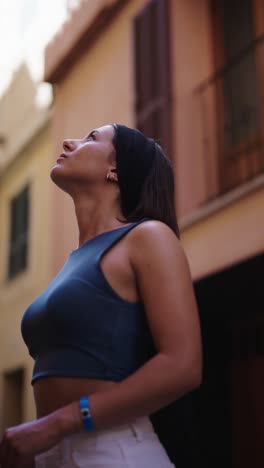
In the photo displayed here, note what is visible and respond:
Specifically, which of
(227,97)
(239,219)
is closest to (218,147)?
(227,97)

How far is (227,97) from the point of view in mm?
6875

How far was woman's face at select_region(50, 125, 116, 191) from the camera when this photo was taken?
1974mm

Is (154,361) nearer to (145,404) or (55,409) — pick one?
(145,404)

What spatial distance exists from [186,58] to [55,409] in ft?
19.1

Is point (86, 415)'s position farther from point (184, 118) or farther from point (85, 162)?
point (184, 118)

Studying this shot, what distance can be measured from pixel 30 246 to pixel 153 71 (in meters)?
3.90

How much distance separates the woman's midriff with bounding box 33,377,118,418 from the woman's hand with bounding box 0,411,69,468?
3.3 inches

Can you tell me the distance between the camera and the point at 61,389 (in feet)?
5.72

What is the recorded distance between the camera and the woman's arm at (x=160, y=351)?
1635 millimetres

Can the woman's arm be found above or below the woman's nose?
below

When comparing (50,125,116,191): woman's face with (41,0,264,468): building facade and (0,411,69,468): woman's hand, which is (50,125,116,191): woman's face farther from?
(41,0,264,468): building facade

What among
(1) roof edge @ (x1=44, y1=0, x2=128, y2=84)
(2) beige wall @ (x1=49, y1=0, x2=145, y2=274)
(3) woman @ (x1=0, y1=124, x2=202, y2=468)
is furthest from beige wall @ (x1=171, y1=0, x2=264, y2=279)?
(3) woman @ (x1=0, y1=124, x2=202, y2=468)

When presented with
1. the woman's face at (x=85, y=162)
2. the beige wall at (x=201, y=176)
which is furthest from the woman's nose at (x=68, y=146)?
the beige wall at (x=201, y=176)

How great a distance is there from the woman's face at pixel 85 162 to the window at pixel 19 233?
862cm
